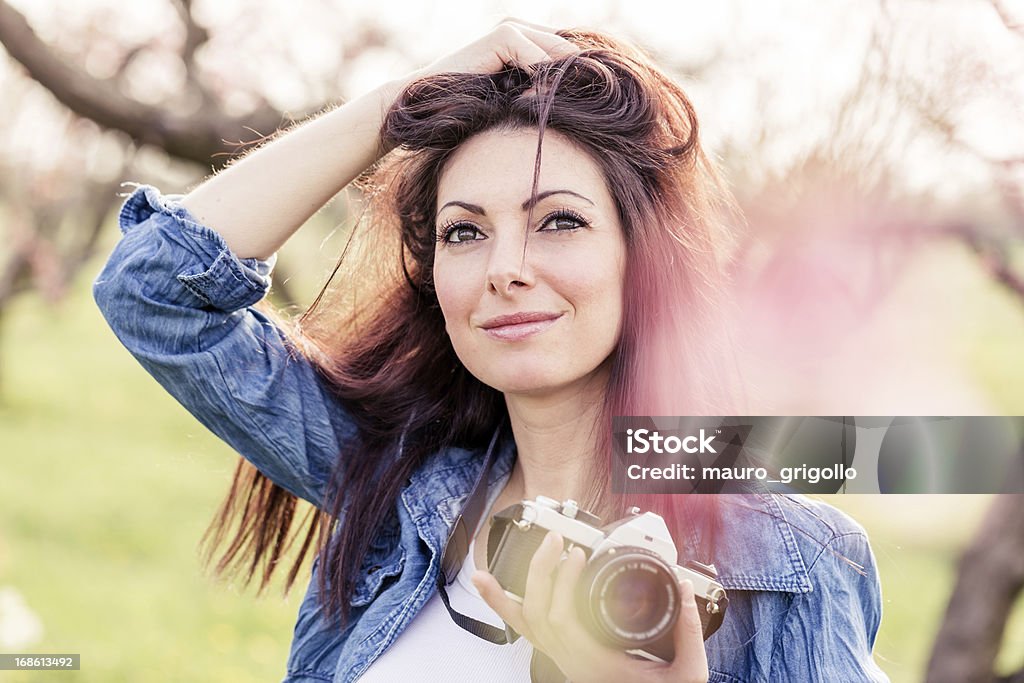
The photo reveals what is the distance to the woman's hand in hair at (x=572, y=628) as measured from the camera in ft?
4.23

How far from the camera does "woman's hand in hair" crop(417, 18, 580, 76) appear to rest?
163 centimetres

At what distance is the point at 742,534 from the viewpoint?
158 centimetres

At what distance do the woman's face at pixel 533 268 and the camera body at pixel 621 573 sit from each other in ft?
0.83

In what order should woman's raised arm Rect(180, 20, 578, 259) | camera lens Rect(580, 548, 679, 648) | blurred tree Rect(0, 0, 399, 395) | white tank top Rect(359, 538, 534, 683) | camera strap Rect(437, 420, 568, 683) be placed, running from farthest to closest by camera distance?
blurred tree Rect(0, 0, 399, 395) < woman's raised arm Rect(180, 20, 578, 259) < white tank top Rect(359, 538, 534, 683) < camera strap Rect(437, 420, 568, 683) < camera lens Rect(580, 548, 679, 648)

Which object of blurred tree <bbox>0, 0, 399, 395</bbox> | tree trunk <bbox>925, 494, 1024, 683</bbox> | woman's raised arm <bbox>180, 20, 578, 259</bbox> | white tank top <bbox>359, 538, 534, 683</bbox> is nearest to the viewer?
white tank top <bbox>359, 538, 534, 683</bbox>

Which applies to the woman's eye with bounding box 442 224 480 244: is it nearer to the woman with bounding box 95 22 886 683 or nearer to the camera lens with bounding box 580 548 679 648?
the woman with bounding box 95 22 886 683

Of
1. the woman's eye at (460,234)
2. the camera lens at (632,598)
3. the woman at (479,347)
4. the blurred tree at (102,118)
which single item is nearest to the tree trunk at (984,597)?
the woman at (479,347)

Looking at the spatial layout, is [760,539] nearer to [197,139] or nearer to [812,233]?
[812,233]

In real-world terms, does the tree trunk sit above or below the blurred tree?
below

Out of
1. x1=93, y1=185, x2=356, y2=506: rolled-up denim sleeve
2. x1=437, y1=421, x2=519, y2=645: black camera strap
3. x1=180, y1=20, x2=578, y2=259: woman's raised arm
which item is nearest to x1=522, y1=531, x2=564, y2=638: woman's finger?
x1=437, y1=421, x2=519, y2=645: black camera strap

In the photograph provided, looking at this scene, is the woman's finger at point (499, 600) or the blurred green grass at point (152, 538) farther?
the blurred green grass at point (152, 538)
